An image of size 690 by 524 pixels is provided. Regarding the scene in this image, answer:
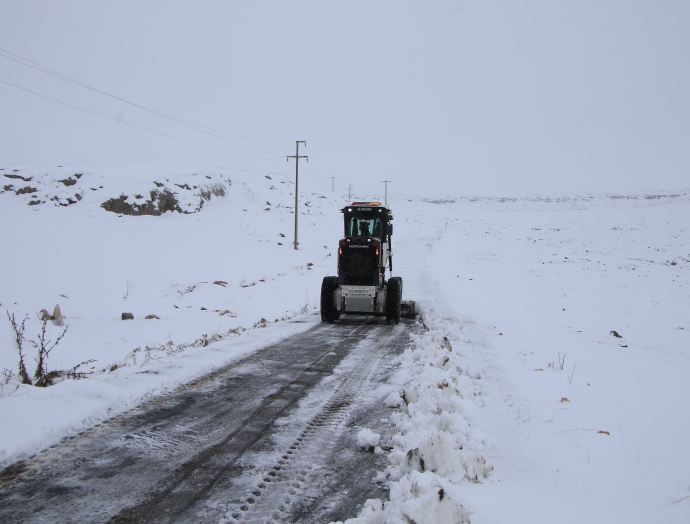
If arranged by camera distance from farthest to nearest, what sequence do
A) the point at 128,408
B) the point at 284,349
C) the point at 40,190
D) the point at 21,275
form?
the point at 40,190 < the point at 21,275 < the point at 284,349 < the point at 128,408

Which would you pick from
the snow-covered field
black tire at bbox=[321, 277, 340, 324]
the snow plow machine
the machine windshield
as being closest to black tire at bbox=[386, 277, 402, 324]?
the snow plow machine

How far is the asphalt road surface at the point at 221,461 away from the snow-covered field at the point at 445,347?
32 centimetres

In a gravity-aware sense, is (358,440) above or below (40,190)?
below

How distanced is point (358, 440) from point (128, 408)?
2695mm

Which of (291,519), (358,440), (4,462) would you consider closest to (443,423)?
(358,440)

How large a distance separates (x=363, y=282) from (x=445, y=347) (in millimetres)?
4186

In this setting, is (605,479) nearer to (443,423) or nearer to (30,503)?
(443,423)

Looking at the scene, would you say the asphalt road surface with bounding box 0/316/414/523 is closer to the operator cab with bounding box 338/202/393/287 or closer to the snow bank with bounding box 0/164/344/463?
the snow bank with bounding box 0/164/344/463

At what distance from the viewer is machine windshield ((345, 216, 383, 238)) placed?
1206 cm

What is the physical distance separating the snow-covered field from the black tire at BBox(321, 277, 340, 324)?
951 millimetres

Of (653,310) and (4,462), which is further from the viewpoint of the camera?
(653,310)

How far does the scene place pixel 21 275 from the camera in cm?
1784

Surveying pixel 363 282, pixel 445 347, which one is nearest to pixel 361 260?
pixel 363 282

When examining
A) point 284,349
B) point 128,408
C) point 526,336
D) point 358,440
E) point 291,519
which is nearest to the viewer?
point 291,519
